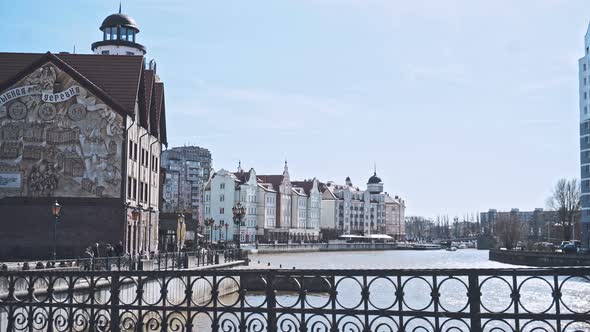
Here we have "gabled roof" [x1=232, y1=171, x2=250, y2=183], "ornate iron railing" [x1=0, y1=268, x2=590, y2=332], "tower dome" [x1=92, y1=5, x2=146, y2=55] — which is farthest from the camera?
"gabled roof" [x1=232, y1=171, x2=250, y2=183]

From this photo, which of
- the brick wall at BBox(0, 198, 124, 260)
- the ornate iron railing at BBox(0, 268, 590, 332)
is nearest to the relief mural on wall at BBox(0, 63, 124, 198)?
the brick wall at BBox(0, 198, 124, 260)

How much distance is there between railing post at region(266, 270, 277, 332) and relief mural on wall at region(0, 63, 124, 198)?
121 feet

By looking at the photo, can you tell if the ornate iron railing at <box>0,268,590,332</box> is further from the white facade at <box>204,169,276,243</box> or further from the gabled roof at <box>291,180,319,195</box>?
the gabled roof at <box>291,180,319,195</box>

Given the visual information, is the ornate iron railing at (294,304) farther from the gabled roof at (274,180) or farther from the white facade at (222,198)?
the gabled roof at (274,180)

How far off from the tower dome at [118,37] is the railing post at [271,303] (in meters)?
60.9

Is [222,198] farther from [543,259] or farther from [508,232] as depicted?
[543,259]

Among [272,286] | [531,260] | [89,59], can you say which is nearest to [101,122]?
[89,59]

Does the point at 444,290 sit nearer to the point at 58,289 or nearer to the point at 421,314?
the point at 58,289

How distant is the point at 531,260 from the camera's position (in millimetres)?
88938

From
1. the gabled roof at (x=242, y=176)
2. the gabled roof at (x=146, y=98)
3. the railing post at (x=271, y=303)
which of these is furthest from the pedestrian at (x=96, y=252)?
the gabled roof at (x=242, y=176)

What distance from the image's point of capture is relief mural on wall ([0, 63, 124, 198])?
149ft

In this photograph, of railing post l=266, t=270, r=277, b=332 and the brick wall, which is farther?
the brick wall

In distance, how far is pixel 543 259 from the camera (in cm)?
8519

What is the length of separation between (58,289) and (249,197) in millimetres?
122780
